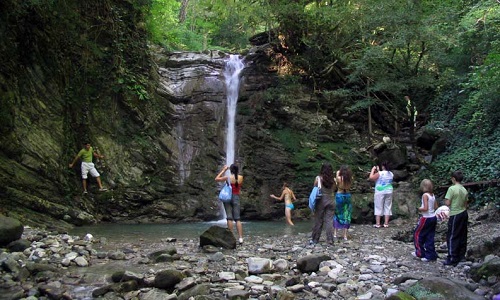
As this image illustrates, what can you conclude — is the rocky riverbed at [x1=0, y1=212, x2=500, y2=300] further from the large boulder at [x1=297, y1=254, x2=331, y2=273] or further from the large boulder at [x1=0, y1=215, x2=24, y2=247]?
the large boulder at [x1=0, y1=215, x2=24, y2=247]

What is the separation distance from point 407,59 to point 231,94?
7.48 meters

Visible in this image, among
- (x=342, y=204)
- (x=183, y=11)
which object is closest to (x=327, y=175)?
(x=342, y=204)

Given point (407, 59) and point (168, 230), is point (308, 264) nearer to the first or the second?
point (168, 230)

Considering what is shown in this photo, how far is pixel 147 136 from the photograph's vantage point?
15906mm

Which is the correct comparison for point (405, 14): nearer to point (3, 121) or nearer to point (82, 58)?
point (82, 58)

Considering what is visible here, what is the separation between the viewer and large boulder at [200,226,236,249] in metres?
8.38

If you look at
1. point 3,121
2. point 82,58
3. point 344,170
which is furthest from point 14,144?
point 344,170

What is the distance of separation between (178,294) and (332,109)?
14.5 m

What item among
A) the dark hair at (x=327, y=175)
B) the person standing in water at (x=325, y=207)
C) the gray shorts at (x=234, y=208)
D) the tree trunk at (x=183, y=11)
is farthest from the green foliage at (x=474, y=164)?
the tree trunk at (x=183, y=11)

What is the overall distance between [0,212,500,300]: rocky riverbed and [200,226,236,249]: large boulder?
6.3 inches

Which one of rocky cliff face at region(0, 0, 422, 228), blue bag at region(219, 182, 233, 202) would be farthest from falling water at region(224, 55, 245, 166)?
blue bag at region(219, 182, 233, 202)

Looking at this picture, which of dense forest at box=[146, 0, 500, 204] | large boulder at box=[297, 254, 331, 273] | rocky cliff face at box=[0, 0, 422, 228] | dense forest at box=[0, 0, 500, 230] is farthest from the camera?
dense forest at box=[146, 0, 500, 204]

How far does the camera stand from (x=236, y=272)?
6.50 metres

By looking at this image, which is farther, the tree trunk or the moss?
the tree trunk
